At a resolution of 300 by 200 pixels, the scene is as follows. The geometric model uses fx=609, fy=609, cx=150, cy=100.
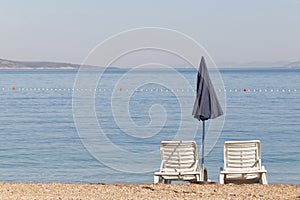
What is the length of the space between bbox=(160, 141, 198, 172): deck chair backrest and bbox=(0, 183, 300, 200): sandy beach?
101 centimetres

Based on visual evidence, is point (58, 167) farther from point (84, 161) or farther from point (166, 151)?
point (166, 151)

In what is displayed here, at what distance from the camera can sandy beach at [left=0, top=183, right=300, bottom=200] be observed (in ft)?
25.1

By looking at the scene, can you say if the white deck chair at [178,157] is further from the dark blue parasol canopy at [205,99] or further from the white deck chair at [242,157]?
the white deck chair at [242,157]

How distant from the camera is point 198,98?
9375mm

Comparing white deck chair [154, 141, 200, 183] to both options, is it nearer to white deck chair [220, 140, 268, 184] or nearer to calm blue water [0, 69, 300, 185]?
white deck chair [220, 140, 268, 184]

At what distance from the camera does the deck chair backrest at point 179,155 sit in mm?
9500

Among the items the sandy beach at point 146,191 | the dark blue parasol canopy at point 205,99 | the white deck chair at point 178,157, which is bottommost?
the sandy beach at point 146,191

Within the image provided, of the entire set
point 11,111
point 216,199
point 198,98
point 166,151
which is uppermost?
point 11,111

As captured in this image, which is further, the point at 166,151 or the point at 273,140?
the point at 273,140

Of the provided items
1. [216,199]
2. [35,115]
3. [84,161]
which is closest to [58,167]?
[84,161]

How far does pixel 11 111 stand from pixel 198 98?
2287 cm

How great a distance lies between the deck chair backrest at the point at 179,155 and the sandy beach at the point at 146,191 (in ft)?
3.32

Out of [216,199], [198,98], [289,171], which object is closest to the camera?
[216,199]

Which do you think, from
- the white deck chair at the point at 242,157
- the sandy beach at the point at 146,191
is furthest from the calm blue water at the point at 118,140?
the sandy beach at the point at 146,191
